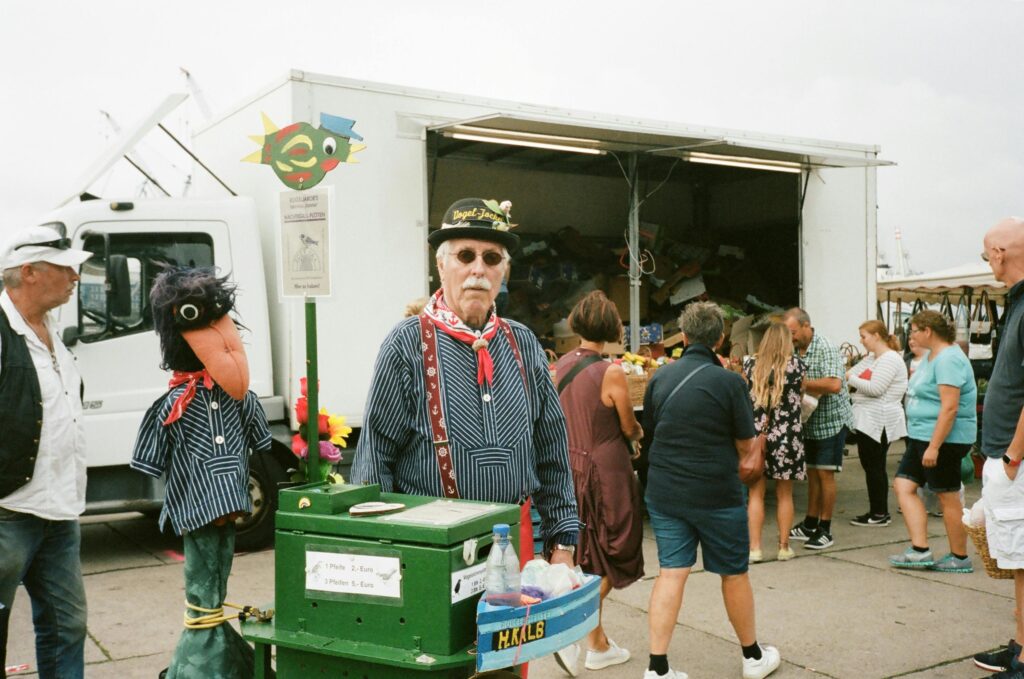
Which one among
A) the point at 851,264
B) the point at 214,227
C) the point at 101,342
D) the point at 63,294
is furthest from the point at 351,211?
the point at 851,264

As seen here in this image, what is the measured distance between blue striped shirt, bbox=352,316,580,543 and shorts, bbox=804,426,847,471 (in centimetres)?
483

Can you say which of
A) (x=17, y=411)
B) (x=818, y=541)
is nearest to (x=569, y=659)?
(x=17, y=411)

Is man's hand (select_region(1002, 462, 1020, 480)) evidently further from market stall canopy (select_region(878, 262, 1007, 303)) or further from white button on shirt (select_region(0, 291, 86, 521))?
market stall canopy (select_region(878, 262, 1007, 303))

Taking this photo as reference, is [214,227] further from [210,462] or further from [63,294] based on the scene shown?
[210,462]

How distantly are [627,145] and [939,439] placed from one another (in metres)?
3.62

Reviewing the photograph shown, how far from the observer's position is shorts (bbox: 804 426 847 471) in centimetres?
711

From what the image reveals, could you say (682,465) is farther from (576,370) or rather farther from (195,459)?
(195,459)

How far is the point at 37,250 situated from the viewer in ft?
11.5

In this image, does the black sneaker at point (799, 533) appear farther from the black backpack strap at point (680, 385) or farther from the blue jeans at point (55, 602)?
the blue jeans at point (55, 602)

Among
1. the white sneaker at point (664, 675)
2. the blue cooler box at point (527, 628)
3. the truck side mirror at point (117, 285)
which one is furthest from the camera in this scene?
the truck side mirror at point (117, 285)

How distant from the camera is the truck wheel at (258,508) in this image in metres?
6.93

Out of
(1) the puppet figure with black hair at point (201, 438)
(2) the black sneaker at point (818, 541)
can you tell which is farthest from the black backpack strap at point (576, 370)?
(2) the black sneaker at point (818, 541)

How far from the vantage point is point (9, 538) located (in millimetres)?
3373

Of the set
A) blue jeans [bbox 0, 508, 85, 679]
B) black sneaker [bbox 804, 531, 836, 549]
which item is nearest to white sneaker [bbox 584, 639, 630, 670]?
blue jeans [bbox 0, 508, 85, 679]
